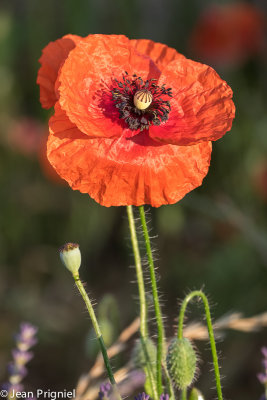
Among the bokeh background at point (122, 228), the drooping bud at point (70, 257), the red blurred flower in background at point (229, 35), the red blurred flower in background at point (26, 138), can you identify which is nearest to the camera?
the drooping bud at point (70, 257)

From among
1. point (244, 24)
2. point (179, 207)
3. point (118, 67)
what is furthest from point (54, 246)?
point (118, 67)

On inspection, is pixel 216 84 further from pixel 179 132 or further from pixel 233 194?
pixel 233 194

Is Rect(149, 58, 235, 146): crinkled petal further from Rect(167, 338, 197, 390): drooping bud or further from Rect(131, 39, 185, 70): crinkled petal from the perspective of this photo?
Rect(167, 338, 197, 390): drooping bud

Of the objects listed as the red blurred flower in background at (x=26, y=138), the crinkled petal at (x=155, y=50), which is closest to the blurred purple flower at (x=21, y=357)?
the crinkled petal at (x=155, y=50)

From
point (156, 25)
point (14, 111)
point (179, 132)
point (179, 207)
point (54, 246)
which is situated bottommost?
point (54, 246)

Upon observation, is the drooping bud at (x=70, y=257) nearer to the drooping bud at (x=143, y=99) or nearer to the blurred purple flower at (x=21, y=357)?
the blurred purple flower at (x=21, y=357)

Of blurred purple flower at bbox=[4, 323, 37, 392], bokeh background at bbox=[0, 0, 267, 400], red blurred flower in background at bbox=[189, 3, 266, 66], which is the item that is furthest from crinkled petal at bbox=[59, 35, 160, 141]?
red blurred flower in background at bbox=[189, 3, 266, 66]

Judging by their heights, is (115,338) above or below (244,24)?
Result: below
